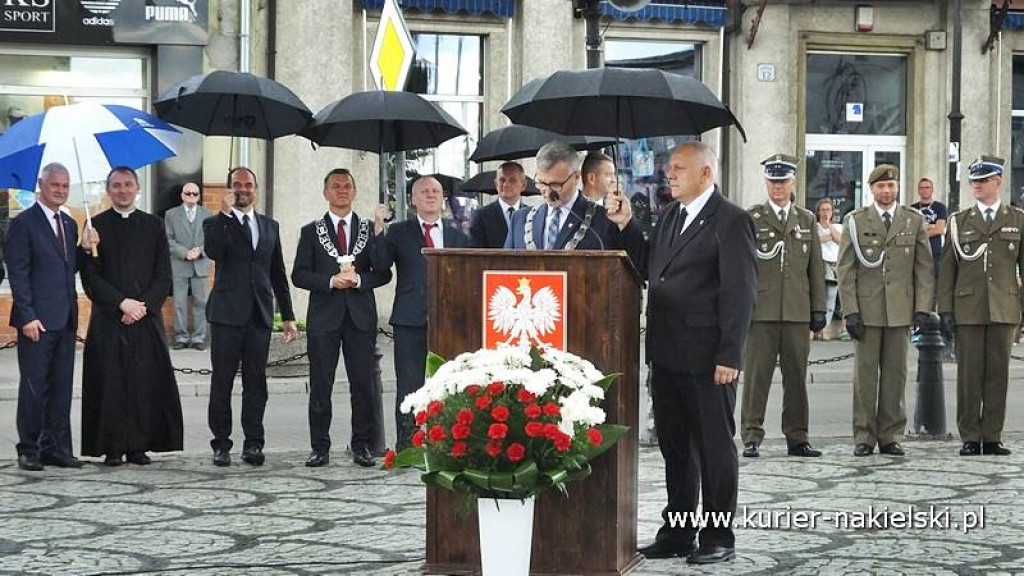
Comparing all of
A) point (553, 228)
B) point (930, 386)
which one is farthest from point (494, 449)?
point (930, 386)

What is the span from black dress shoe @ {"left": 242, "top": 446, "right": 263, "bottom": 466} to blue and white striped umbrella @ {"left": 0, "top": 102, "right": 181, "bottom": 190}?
2051 millimetres

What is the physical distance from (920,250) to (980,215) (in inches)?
20.1

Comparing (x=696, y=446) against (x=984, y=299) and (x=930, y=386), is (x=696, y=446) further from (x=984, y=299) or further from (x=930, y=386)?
(x=930, y=386)

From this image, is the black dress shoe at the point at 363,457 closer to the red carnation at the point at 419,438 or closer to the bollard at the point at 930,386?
the bollard at the point at 930,386

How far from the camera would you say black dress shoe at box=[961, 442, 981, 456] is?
13375 mm

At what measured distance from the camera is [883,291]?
13609mm

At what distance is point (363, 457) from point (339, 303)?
1074 mm

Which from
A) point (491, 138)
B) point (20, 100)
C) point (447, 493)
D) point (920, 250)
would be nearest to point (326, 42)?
point (20, 100)

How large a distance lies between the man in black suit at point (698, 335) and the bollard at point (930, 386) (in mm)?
5798

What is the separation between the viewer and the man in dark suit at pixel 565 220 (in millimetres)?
9195

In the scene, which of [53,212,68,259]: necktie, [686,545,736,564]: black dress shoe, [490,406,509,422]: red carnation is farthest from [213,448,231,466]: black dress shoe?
[490,406,509,422]: red carnation

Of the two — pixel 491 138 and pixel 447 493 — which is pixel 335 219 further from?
pixel 447 493

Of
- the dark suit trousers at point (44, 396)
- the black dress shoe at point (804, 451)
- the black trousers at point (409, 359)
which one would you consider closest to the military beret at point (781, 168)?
the black dress shoe at point (804, 451)

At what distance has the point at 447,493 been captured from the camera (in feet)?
26.8
